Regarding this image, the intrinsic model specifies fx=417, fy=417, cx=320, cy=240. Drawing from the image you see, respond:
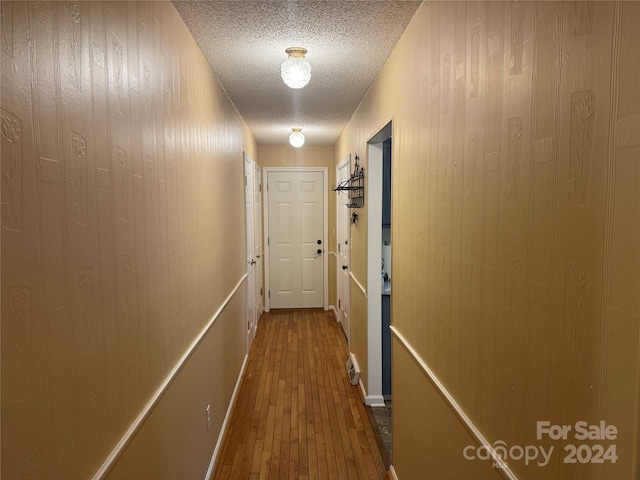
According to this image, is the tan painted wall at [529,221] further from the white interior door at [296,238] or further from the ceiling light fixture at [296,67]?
the white interior door at [296,238]

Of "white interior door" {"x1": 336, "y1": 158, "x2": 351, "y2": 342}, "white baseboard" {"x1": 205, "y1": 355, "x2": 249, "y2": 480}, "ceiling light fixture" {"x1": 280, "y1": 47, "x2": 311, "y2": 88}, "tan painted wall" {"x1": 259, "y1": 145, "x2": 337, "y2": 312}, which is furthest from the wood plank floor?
"ceiling light fixture" {"x1": 280, "y1": 47, "x2": 311, "y2": 88}

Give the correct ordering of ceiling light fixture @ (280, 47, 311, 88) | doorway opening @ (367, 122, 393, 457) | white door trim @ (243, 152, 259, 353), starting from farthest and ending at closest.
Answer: white door trim @ (243, 152, 259, 353), doorway opening @ (367, 122, 393, 457), ceiling light fixture @ (280, 47, 311, 88)

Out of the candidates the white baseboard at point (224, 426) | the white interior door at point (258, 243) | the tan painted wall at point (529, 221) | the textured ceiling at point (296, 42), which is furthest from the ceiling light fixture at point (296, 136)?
the tan painted wall at point (529, 221)

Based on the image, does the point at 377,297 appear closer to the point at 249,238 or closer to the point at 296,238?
the point at 249,238

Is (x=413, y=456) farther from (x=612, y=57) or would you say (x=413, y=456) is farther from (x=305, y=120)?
(x=305, y=120)

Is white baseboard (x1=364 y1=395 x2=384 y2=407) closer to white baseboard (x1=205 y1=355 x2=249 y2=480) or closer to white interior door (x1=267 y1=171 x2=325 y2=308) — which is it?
white baseboard (x1=205 y1=355 x2=249 y2=480)

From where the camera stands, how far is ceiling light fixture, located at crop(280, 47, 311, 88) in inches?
87.1

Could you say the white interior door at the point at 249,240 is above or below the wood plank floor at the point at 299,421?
above

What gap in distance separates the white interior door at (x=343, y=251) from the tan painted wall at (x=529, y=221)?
→ 2.58 m

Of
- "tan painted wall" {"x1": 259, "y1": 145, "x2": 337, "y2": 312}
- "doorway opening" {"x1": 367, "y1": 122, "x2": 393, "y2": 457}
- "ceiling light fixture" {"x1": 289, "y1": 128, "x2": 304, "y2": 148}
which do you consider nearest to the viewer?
"doorway opening" {"x1": 367, "y1": 122, "x2": 393, "y2": 457}

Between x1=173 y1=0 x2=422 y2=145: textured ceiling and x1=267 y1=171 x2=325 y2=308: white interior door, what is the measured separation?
7.71 feet

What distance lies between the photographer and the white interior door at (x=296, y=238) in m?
5.89

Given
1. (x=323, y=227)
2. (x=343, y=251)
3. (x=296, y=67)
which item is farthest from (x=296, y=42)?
(x=323, y=227)

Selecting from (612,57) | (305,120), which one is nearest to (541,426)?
(612,57)
